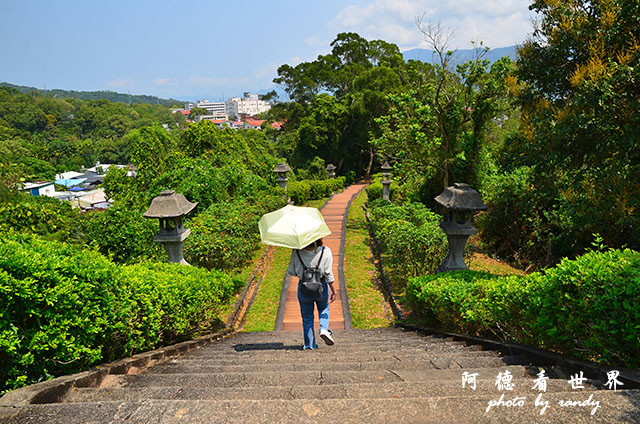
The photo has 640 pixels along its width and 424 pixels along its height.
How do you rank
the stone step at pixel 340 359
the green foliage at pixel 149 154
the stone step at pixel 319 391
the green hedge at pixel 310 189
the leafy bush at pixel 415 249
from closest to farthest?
the stone step at pixel 319 391 → the stone step at pixel 340 359 → the leafy bush at pixel 415 249 → the green foliage at pixel 149 154 → the green hedge at pixel 310 189

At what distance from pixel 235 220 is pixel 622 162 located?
8.93 metres

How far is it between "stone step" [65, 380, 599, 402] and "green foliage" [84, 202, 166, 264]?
6308 mm

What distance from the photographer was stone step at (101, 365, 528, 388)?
315cm

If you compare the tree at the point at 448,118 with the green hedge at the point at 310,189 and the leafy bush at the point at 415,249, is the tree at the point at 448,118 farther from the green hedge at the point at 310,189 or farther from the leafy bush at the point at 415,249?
the green hedge at the point at 310,189

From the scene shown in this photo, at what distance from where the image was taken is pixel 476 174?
571 inches

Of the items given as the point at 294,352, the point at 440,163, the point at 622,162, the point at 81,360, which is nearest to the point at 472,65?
the point at 440,163

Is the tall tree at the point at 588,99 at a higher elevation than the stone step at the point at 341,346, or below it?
higher

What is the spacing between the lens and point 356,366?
376 cm

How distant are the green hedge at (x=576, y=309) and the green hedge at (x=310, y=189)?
15.8 meters

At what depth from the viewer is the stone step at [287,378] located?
3.15m

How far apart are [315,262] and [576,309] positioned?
2540 millimetres

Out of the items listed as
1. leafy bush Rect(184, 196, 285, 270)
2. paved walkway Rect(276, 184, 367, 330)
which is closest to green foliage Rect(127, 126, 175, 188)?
leafy bush Rect(184, 196, 285, 270)

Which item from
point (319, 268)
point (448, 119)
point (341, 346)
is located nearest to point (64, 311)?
point (319, 268)

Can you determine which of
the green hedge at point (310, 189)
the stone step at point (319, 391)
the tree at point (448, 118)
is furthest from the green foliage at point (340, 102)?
the stone step at point (319, 391)
